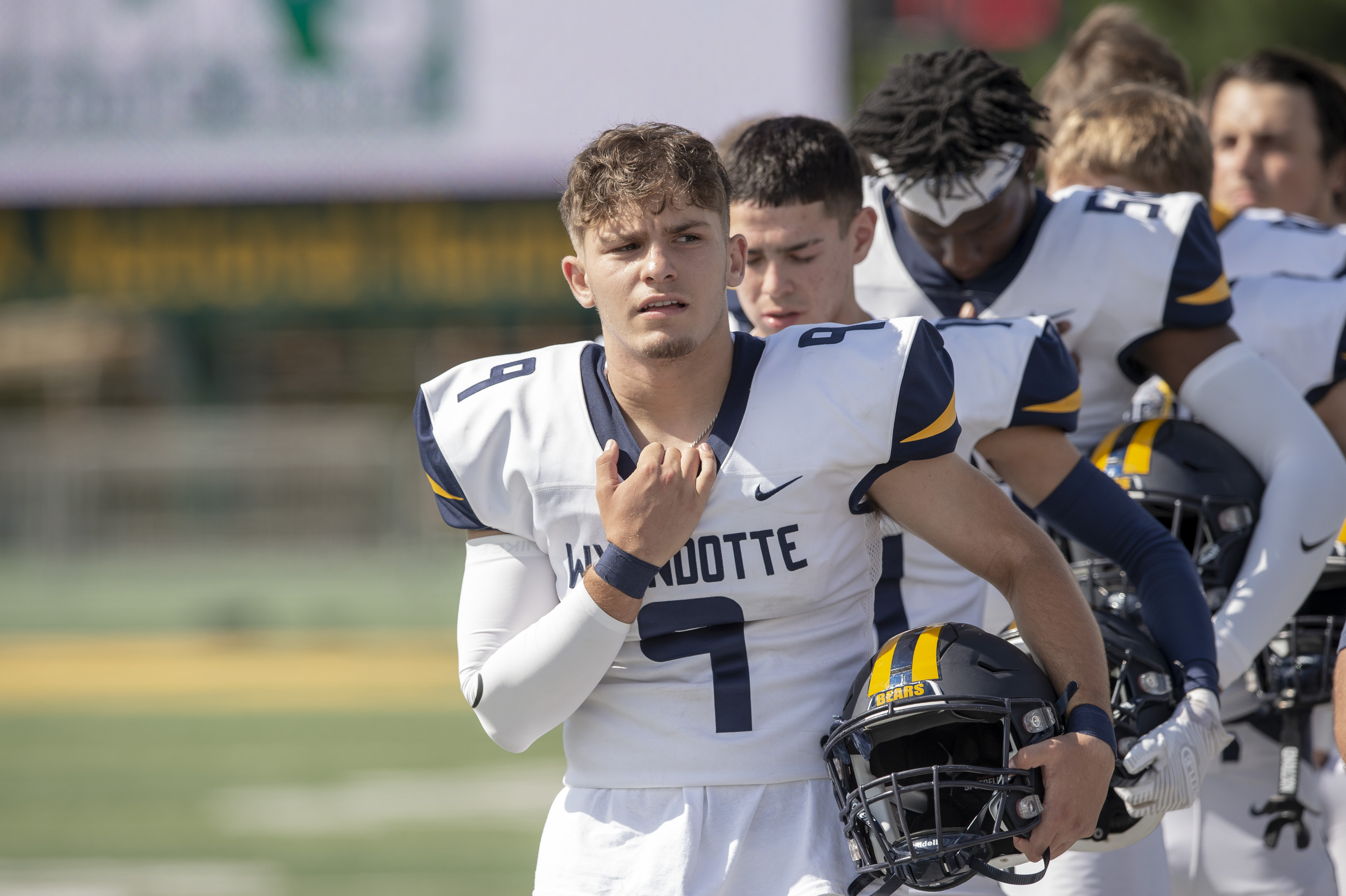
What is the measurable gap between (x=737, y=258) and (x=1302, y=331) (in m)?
1.49

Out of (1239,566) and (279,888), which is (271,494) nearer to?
(279,888)

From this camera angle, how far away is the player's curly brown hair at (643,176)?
7.36ft

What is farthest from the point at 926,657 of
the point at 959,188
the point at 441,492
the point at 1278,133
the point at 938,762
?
the point at 1278,133

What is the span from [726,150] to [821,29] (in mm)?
14032

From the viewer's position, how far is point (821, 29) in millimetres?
16484

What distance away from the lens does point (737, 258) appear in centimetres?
242

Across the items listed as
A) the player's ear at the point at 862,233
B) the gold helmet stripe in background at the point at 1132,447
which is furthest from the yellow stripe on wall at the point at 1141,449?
the player's ear at the point at 862,233

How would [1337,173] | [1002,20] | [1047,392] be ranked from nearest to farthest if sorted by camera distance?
[1047,392], [1337,173], [1002,20]

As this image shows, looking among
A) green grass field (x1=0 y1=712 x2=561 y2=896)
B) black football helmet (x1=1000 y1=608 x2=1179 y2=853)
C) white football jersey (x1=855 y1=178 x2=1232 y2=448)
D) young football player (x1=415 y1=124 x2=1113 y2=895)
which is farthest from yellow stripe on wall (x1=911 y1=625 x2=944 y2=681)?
green grass field (x1=0 y1=712 x2=561 y2=896)

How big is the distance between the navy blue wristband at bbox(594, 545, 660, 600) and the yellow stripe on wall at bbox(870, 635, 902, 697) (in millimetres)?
349

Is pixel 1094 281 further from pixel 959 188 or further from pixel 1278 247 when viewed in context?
pixel 1278 247

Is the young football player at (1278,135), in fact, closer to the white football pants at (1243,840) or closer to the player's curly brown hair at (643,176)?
the white football pants at (1243,840)

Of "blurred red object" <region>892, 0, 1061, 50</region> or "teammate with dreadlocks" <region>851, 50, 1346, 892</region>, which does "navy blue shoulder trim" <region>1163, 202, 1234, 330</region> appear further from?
"blurred red object" <region>892, 0, 1061, 50</region>

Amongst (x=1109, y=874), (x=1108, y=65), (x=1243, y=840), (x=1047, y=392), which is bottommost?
(x=1243, y=840)
